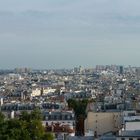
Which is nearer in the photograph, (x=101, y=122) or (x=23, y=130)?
(x=23, y=130)

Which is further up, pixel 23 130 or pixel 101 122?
pixel 23 130

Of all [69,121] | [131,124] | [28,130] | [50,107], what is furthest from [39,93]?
[28,130]

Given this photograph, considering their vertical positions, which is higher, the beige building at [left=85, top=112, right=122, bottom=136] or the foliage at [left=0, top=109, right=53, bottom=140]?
the foliage at [left=0, top=109, right=53, bottom=140]

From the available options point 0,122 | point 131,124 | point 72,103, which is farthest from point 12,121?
point 72,103

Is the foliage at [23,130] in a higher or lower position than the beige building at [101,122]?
higher

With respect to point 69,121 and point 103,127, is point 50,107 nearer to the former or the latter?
point 69,121

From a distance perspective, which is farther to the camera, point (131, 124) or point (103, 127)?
point (103, 127)

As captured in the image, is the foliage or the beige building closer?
the foliage

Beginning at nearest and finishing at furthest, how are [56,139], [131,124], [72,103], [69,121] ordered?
[56,139] < [131,124] < [69,121] < [72,103]

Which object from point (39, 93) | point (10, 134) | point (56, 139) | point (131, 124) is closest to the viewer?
point (10, 134)

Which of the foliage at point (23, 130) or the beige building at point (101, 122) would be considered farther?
the beige building at point (101, 122)
